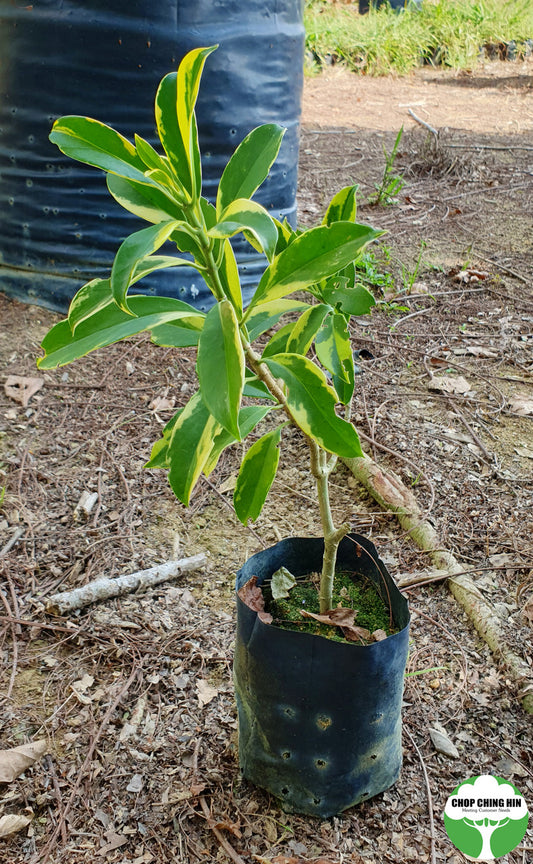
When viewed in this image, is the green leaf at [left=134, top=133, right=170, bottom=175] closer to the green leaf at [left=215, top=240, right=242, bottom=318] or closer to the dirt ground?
the green leaf at [left=215, top=240, right=242, bottom=318]

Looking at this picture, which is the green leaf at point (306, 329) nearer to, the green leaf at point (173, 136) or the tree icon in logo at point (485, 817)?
the green leaf at point (173, 136)

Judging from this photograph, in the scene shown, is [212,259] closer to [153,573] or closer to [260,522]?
[153,573]

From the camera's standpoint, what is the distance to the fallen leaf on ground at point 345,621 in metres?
1.36

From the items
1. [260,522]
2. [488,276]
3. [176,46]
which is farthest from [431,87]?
[260,522]

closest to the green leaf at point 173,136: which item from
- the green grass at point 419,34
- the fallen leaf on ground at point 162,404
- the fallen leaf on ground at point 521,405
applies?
the fallen leaf on ground at point 162,404

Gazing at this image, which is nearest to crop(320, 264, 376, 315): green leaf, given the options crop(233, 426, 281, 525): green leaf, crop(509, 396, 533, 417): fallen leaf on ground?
crop(233, 426, 281, 525): green leaf

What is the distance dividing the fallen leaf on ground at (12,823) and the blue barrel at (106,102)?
6.68ft

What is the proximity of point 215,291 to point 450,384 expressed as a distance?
1.86 metres

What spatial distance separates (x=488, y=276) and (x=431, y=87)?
4911 millimetres

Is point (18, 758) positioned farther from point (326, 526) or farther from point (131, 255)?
point (131, 255)

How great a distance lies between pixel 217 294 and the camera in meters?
1.09

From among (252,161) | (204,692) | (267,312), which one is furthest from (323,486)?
(204,692)

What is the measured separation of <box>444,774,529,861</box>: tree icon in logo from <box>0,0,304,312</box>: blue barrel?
215 centimetres

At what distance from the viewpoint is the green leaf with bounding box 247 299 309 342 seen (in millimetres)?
1199
